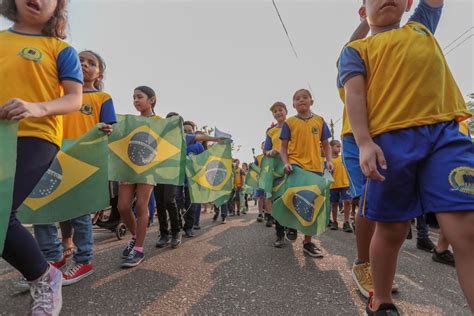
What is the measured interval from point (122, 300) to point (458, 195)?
199 cm

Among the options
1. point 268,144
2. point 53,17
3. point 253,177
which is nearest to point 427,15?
point 53,17

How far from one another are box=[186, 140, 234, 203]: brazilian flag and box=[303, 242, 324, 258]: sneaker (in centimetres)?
206

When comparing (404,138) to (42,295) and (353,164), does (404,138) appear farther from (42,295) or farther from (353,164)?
(42,295)

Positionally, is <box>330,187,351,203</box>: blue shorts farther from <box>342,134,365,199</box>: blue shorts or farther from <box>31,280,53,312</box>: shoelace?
<box>31,280,53,312</box>: shoelace

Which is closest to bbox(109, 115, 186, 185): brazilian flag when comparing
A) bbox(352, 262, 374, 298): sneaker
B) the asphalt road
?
the asphalt road

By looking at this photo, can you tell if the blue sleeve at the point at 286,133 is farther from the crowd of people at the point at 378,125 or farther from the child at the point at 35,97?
the child at the point at 35,97

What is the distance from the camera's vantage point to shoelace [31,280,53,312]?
1.53 meters

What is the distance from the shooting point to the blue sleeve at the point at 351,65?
1.48m

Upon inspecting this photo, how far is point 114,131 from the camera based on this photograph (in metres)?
3.16

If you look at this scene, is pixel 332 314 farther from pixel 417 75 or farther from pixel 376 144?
pixel 417 75

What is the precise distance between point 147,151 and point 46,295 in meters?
1.83

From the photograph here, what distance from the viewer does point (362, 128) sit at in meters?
1.41

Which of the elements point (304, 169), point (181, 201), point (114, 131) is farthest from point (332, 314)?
point (181, 201)

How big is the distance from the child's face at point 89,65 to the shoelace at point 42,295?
1.98 meters
